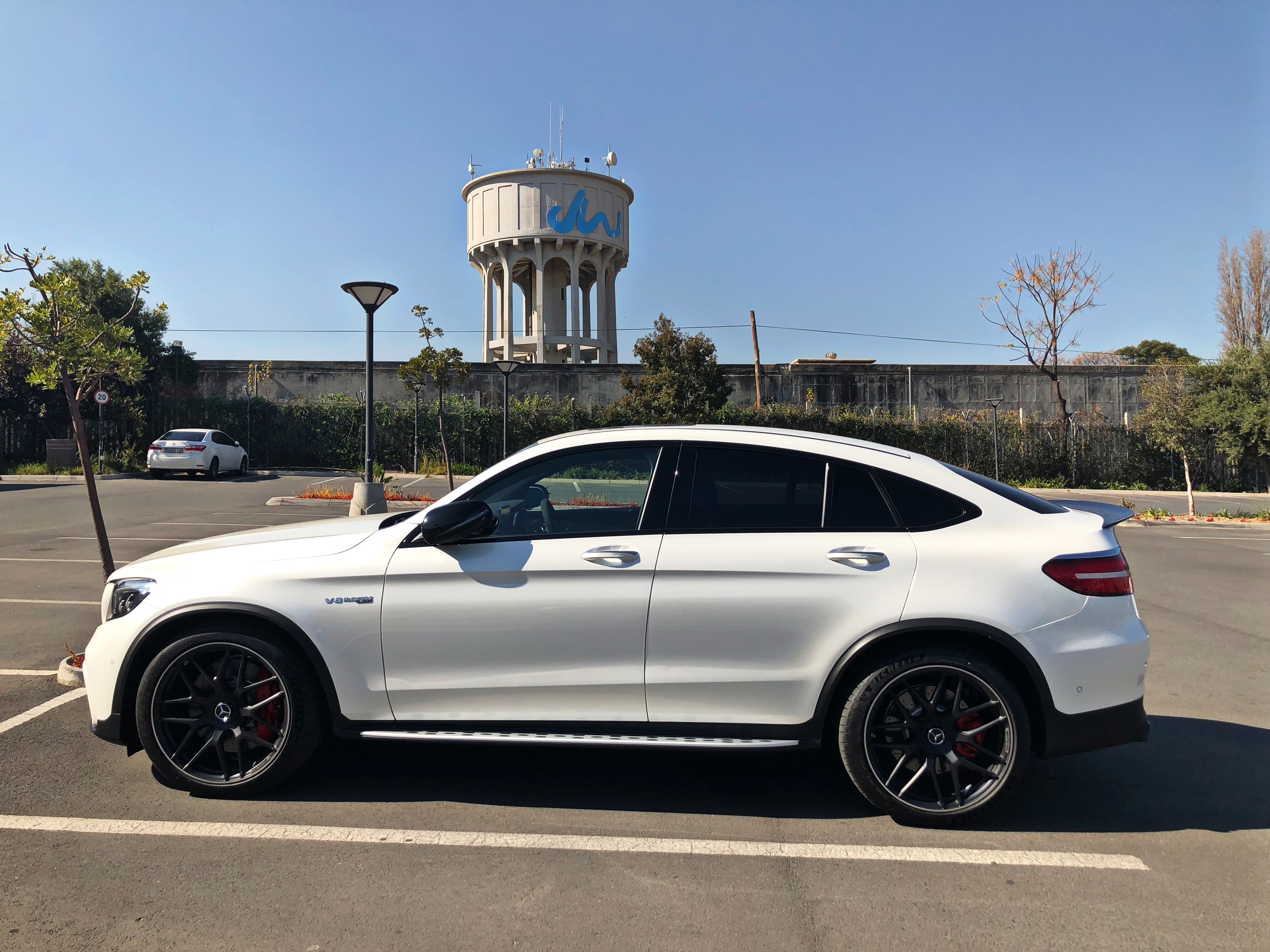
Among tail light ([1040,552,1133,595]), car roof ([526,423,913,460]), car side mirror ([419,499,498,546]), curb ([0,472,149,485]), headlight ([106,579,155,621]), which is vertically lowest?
curb ([0,472,149,485])

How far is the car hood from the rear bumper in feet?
9.94

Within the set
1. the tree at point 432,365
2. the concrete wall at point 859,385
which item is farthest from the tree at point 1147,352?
the tree at point 432,365

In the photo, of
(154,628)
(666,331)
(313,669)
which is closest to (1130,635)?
(313,669)

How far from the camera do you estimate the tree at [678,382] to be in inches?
1097

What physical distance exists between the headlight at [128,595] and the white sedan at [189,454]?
23.1 meters

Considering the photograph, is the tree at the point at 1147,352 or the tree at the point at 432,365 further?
the tree at the point at 1147,352

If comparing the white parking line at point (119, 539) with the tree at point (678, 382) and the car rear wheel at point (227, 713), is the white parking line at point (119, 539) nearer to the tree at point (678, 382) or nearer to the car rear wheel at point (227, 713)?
the car rear wheel at point (227, 713)

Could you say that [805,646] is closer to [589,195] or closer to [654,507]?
[654,507]

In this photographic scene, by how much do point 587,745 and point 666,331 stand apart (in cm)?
2584

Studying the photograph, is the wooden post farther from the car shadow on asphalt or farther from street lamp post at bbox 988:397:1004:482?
the car shadow on asphalt

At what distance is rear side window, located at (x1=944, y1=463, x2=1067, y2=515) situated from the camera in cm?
376

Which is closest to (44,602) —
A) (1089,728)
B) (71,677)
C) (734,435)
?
(71,677)

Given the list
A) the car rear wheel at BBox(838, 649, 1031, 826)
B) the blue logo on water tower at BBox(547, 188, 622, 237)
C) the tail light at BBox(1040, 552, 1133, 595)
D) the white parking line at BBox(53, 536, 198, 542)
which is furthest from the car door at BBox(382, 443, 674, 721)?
the blue logo on water tower at BBox(547, 188, 622, 237)

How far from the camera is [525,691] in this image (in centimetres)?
363
